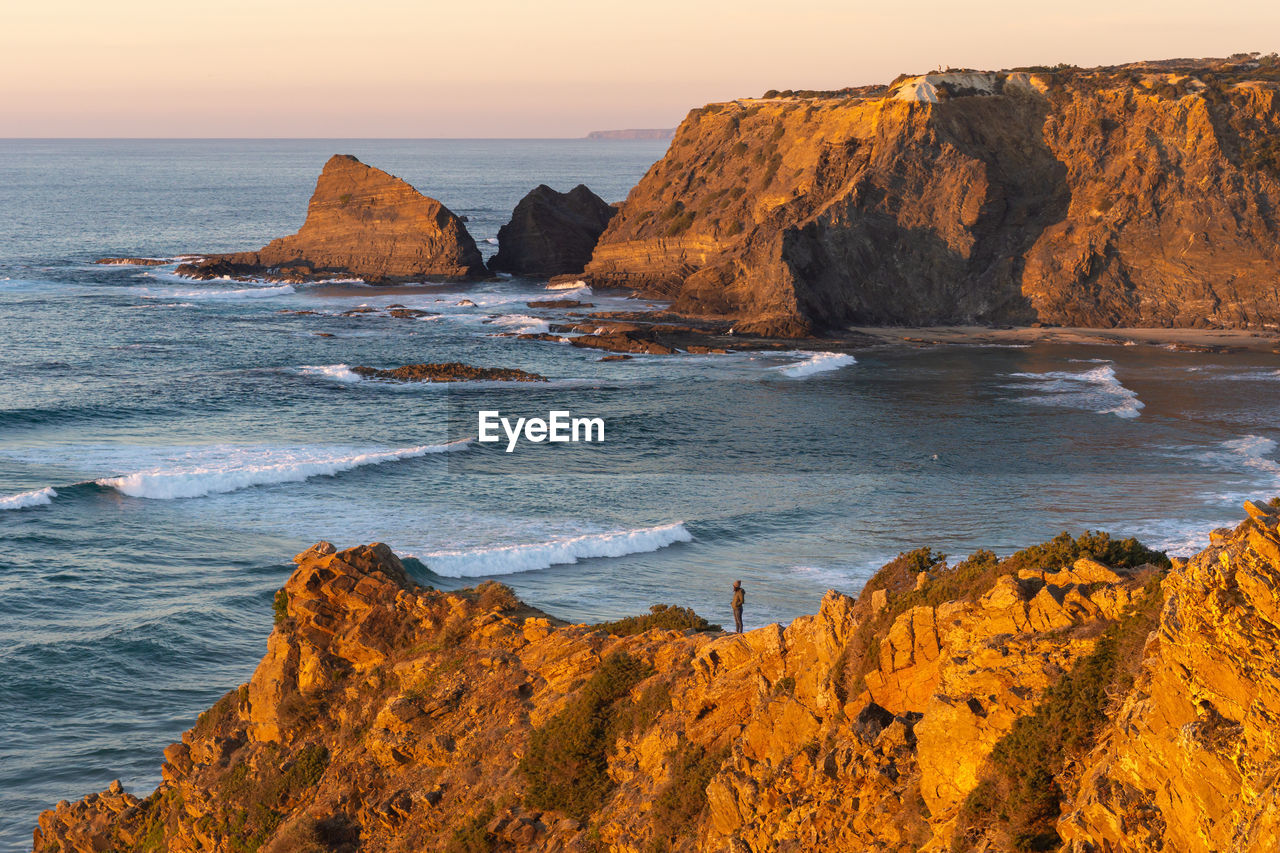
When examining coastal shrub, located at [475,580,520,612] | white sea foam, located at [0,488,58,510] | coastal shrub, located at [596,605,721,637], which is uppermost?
coastal shrub, located at [475,580,520,612]

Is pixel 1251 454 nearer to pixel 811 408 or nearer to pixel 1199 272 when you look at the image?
pixel 811 408

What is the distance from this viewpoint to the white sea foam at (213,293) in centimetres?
8285

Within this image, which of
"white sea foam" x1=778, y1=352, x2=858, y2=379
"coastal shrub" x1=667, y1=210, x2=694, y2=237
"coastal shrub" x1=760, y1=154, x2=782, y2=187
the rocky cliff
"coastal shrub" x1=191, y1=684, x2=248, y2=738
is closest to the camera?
"coastal shrub" x1=191, y1=684, x2=248, y2=738

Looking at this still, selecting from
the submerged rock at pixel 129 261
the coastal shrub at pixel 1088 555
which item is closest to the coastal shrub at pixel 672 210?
the submerged rock at pixel 129 261

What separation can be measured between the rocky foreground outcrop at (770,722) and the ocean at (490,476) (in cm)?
628

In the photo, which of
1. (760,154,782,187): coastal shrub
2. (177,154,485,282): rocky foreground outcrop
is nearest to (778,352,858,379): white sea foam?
(760,154,782,187): coastal shrub

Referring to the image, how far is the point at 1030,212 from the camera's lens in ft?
249

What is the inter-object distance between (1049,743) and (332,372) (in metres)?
53.4

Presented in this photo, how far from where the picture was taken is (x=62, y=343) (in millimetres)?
65188

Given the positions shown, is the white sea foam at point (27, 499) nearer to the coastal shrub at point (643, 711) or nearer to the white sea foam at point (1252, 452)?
the coastal shrub at point (643, 711)

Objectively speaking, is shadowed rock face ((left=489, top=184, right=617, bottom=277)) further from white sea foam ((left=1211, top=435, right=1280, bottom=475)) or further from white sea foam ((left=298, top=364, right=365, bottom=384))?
white sea foam ((left=1211, top=435, right=1280, bottom=475))

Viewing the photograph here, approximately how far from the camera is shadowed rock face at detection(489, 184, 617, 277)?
97.7 meters

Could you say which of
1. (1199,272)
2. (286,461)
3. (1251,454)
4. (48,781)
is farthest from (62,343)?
(1199,272)

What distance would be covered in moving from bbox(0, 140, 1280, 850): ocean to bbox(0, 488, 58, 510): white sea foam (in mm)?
89
